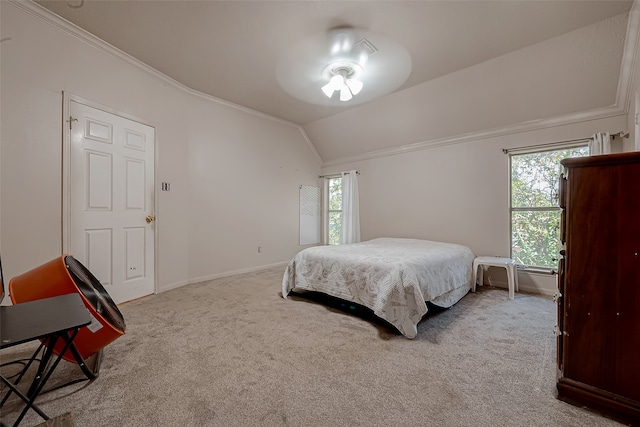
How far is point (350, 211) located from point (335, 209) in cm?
66

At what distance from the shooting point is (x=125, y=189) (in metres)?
2.86

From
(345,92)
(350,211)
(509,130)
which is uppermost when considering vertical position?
(345,92)

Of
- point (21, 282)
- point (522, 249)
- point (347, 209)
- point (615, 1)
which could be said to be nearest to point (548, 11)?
point (615, 1)

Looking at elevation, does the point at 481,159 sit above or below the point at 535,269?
above

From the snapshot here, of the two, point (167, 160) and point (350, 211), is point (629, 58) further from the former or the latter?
point (167, 160)

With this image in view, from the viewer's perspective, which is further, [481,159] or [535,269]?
[481,159]

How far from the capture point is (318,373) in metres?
1.60

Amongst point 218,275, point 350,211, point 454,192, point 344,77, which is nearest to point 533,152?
point 454,192

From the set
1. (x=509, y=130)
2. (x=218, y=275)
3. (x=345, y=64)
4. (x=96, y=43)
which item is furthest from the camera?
(x=218, y=275)

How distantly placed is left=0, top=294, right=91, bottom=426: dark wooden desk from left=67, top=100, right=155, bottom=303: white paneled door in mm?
1590

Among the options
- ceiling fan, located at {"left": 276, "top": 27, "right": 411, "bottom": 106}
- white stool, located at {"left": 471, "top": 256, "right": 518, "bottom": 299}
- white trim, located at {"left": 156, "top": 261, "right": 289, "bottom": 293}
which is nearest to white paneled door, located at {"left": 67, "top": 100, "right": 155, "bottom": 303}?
white trim, located at {"left": 156, "top": 261, "right": 289, "bottom": 293}

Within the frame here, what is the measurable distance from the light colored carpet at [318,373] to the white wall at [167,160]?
3.52ft

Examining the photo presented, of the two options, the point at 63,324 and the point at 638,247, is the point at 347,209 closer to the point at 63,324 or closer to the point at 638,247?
the point at 638,247

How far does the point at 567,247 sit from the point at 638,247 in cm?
24
